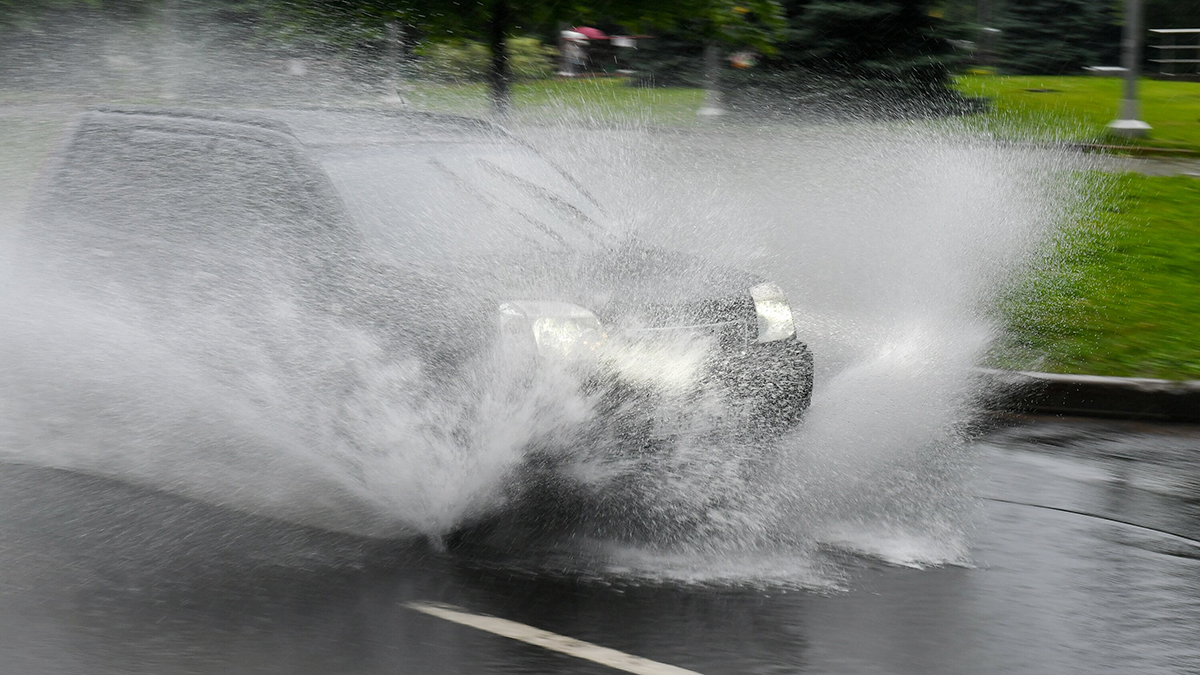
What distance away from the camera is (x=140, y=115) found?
6.37 metres

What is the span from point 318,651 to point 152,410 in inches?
79.7

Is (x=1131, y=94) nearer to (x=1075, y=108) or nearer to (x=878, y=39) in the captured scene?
(x=1075, y=108)

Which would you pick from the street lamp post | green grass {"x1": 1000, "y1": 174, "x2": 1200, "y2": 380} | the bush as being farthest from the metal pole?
green grass {"x1": 1000, "y1": 174, "x2": 1200, "y2": 380}

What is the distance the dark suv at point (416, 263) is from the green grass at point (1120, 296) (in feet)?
8.87

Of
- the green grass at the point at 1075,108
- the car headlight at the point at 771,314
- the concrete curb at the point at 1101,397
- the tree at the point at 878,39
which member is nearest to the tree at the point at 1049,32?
the green grass at the point at 1075,108

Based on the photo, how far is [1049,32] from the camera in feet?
81.0

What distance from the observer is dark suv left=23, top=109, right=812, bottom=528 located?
4.67m

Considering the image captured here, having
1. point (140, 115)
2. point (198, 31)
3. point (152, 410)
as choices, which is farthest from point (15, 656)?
point (198, 31)

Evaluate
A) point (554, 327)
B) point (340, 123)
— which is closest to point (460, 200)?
point (340, 123)

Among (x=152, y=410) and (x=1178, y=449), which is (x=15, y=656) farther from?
(x=1178, y=449)

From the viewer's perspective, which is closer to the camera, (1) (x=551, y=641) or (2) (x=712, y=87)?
(1) (x=551, y=641)

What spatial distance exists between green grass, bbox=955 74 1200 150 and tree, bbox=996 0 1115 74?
1.97 feet

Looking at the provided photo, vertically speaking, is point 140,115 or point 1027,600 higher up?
point 140,115

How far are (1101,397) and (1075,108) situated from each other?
12.2 m
